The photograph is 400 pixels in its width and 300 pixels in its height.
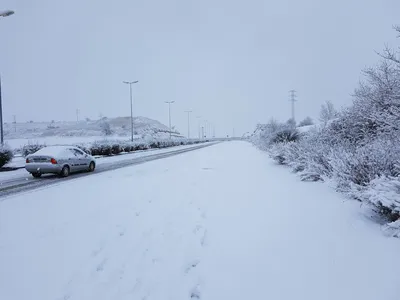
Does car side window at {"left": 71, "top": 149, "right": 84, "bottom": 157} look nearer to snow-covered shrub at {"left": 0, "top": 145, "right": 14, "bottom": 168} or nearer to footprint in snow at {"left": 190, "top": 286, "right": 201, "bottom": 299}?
snow-covered shrub at {"left": 0, "top": 145, "right": 14, "bottom": 168}

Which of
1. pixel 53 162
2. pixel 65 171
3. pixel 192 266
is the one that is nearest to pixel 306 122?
pixel 65 171

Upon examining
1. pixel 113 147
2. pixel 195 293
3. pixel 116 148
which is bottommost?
pixel 116 148

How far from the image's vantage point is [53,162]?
A: 504 inches

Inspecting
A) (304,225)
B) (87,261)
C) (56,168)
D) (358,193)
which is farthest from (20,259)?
(56,168)

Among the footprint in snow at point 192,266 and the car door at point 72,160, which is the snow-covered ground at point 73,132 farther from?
the footprint in snow at point 192,266

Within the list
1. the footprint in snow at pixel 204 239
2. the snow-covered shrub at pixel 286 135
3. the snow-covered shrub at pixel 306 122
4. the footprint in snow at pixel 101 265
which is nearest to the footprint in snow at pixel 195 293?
the footprint in snow at pixel 204 239

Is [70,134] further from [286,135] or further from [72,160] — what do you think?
[286,135]

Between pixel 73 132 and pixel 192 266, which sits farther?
pixel 73 132

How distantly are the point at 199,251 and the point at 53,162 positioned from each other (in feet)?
37.0

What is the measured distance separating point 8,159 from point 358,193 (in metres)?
21.1

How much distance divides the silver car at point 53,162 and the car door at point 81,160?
90mm

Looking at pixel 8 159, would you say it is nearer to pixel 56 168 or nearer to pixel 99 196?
pixel 56 168

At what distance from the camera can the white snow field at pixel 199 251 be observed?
10.1 feet

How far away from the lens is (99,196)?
7.98 m
